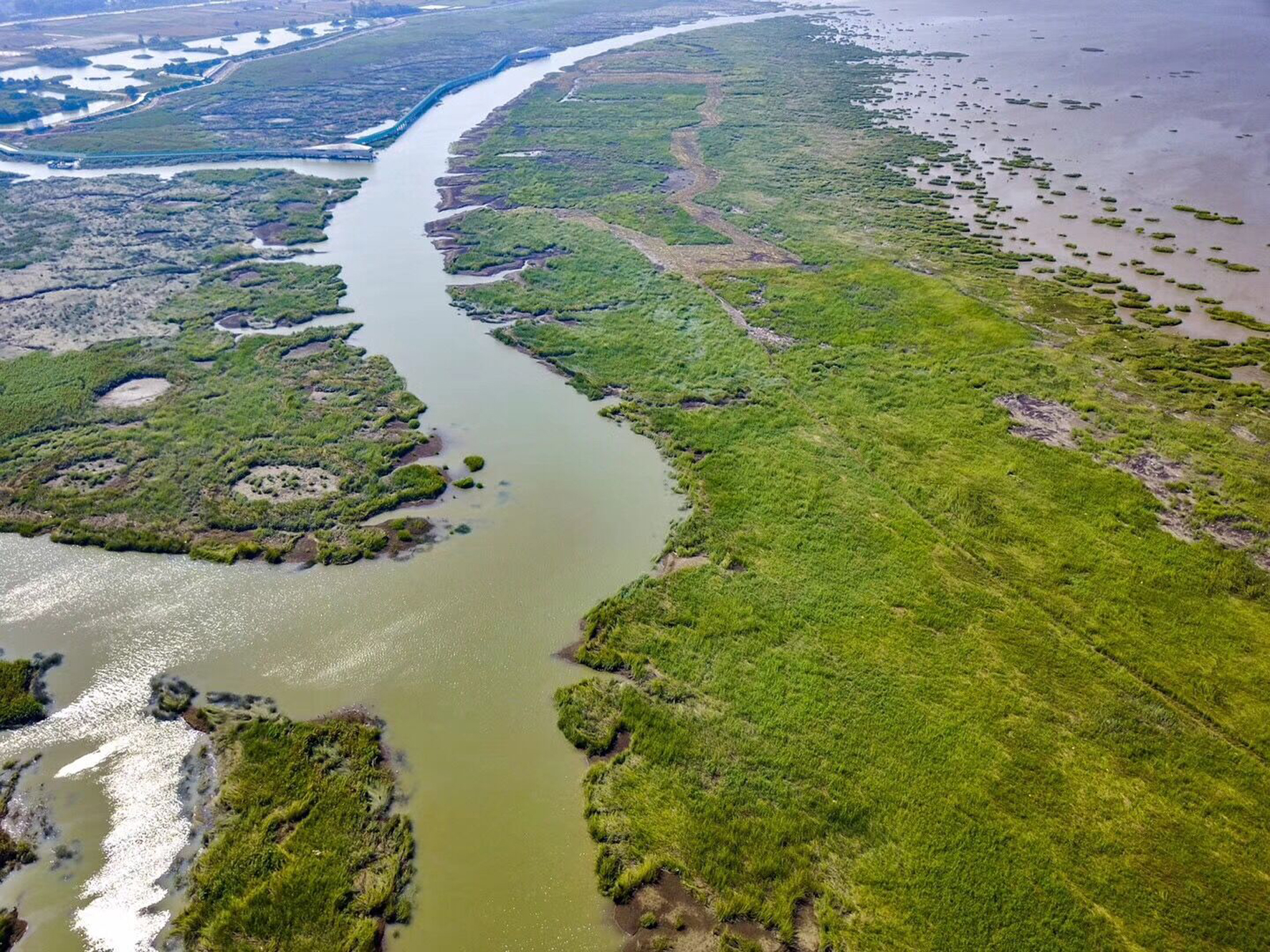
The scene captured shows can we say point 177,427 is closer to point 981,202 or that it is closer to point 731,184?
point 731,184

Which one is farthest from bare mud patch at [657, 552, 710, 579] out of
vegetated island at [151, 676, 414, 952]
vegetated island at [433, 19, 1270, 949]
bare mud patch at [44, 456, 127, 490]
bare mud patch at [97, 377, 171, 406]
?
bare mud patch at [97, 377, 171, 406]

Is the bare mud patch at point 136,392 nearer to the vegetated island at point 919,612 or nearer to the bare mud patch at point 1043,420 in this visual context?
the vegetated island at point 919,612

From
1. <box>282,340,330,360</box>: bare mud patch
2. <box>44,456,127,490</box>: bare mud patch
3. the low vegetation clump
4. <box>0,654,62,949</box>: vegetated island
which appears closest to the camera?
<box>0,654,62,949</box>: vegetated island

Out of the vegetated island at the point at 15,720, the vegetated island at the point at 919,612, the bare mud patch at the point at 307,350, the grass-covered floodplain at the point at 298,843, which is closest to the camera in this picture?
the grass-covered floodplain at the point at 298,843

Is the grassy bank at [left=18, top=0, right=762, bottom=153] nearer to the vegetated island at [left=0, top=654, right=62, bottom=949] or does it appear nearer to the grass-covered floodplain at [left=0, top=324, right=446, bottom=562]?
the grass-covered floodplain at [left=0, top=324, right=446, bottom=562]

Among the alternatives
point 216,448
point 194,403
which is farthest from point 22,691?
point 194,403

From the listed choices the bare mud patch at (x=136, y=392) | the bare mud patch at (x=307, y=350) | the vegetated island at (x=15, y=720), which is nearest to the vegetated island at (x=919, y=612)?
the bare mud patch at (x=307, y=350)

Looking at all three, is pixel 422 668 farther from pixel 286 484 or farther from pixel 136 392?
pixel 136 392
